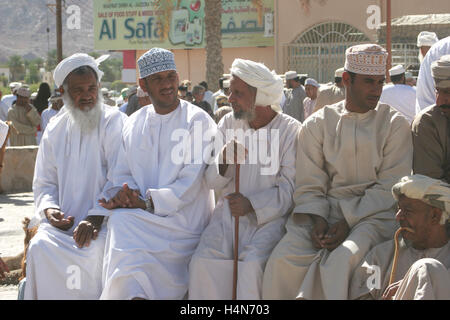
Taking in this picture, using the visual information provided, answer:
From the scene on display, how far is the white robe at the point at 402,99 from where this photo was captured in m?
8.37

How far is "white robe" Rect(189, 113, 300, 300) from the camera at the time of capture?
468cm

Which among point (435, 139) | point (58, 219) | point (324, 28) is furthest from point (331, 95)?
point (324, 28)

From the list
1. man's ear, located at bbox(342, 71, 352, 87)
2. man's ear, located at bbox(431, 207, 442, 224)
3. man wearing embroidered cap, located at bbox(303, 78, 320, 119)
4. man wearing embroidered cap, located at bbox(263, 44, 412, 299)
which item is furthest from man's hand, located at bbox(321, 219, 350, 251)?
man wearing embroidered cap, located at bbox(303, 78, 320, 119)

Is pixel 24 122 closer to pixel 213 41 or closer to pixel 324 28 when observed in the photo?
pixel 213 41

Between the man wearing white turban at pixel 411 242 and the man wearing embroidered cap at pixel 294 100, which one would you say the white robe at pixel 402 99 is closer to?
the man wearing white turban at pixel 411 242

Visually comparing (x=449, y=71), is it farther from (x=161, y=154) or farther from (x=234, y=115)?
(x=161, y=154)

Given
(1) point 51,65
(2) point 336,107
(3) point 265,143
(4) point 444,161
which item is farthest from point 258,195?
(1) point 51,65

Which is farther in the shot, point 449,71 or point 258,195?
point 258,195

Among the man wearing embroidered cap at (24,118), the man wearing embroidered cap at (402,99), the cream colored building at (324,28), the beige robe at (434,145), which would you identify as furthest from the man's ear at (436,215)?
the cream colored building at (324,28)

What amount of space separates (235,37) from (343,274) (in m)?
23.8

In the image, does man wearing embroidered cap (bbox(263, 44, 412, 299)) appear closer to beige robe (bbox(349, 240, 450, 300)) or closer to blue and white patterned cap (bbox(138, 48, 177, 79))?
beige robe (bbox(349, 240, 450, 300))

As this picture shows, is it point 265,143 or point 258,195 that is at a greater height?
point 265,143

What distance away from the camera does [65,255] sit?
4.95m

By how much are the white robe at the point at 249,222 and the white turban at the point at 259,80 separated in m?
0.18
